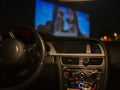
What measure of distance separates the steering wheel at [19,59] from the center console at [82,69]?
191mm

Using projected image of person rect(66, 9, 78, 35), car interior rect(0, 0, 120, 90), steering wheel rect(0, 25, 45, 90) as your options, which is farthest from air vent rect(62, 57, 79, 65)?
projected image of person rect(66, 9, 78, 35)

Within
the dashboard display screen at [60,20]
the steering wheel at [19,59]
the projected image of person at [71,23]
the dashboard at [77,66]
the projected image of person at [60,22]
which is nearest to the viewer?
the steering wheel at [19,59]

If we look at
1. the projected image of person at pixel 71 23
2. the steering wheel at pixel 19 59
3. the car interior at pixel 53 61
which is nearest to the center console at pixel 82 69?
the car interior at pixel 53 61

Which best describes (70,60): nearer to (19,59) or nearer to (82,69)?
(82,69)

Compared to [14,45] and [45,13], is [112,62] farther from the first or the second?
[45,13]

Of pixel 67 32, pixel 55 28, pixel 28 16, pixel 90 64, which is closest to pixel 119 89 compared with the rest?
pixel 90 64

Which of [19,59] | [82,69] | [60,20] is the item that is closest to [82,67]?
[82,69]

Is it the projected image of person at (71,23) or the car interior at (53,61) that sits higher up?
the car interior at (53,61)

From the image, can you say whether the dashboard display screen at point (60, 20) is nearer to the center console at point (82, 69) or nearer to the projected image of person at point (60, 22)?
the projected image of person at point (60, 22)

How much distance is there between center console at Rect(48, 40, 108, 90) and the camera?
1750 mm

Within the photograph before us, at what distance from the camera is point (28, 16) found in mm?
5379

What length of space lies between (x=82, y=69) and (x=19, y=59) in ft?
1.36

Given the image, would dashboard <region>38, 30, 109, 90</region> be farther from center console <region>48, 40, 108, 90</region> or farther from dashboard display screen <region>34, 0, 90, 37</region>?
dashboard display screen <region>34, 0, 90, 37</region>

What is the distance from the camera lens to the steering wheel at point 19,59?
60.4 inches
